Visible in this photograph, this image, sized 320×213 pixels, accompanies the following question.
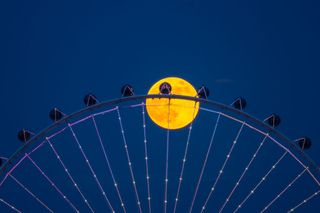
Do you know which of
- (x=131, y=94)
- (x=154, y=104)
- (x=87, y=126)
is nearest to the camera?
(x=154, y=104)

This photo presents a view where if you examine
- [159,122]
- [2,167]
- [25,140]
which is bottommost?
[2,167]

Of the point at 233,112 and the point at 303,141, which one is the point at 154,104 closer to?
the point at 233,112

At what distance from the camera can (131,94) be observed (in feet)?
42.9

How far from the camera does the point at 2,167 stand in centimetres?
1329

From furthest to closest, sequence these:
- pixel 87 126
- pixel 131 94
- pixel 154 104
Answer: pixel 87 126 < pixel 131 94 < pixel 154 104

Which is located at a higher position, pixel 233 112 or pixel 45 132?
pixel 233 112

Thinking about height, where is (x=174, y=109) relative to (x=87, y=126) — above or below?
below

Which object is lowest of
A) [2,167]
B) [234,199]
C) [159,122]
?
[2,167]

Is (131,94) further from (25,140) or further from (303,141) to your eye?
(303,141)

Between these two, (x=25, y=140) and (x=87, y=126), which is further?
(x=87, y=126)

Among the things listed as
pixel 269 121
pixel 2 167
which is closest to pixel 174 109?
pixel 269 121

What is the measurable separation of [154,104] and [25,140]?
3961 millimetres

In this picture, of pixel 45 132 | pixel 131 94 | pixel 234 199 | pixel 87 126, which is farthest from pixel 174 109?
pixel 234 199

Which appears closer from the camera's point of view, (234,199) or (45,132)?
(45,132)
